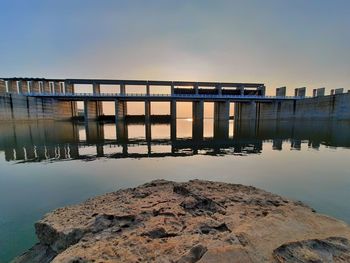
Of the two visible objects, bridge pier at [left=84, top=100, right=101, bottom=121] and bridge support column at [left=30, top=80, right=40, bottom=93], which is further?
bridge support column at [left=30, top=80, right=40, bottom=93]

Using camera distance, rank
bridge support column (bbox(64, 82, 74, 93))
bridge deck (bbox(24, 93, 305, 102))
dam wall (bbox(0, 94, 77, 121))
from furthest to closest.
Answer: bridge support column (bbox(64, 82, 74, 93)) → bridge deck (bbox(24, 93, 305, 102)) → dam wall (bbox(0, 94, 77, 121))

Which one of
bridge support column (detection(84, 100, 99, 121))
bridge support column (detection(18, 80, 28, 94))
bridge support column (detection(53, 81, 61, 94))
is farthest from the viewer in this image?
bridge support column (detection(53, 81, 61, 94))

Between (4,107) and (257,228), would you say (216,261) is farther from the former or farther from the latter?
(4,107)

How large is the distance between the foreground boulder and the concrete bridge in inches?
1533

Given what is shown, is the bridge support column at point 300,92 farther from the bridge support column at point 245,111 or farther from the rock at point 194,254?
the rock at point 194,254

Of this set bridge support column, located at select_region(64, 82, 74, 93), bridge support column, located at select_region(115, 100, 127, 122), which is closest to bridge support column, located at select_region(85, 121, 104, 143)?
bridge support column, located at select_region(115, 100, 127, 122)

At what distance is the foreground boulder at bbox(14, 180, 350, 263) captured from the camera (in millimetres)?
1794

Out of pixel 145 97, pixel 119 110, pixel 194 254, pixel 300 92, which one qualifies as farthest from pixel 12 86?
pixel 300 92

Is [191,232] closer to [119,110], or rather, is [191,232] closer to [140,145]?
[140,145]

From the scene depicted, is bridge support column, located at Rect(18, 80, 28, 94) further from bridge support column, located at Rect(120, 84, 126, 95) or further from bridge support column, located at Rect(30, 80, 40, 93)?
bridge support column, located at Rect(120, 84, 126, 95)

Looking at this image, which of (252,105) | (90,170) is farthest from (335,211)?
(252,105)

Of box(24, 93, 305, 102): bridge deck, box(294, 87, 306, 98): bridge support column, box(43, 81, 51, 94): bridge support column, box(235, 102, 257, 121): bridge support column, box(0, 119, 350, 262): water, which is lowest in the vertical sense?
box(0, 119, 350, 262): water

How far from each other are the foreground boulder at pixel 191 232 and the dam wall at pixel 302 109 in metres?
45.0

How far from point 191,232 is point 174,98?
1583 inches
